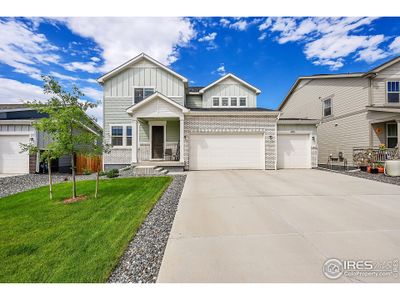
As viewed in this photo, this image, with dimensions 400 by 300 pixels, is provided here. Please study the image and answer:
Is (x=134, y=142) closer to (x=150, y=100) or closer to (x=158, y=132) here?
(x=158, y=132)

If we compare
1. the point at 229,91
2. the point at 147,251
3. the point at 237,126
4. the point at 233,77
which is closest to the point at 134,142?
the point at 237,126

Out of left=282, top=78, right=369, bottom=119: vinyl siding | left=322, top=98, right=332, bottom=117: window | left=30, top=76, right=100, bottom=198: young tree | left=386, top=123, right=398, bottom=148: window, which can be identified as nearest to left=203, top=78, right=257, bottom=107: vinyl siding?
left=282, top=78, right=369, bottom=119: vinyl siding

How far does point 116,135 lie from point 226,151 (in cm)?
766

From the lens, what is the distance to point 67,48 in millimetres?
9258

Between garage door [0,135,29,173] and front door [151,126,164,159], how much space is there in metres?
7.55

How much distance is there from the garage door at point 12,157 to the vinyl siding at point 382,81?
2214cm

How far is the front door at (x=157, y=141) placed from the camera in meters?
13.5

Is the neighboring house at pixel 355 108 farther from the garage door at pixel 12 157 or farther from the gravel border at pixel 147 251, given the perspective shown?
the garage door at pixel 12 157

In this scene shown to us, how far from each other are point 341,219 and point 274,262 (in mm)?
2413

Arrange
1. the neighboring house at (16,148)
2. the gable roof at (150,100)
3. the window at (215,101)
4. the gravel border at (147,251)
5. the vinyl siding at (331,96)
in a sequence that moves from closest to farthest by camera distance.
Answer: the gravel border at (147,251)
the gable roof at (150,100)
the neighboring house at (16,148)
the vinyl siding at (331,96)
the window at (215,101)

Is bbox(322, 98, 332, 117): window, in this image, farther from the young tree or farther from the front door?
the young tree

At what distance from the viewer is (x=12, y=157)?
465 inches

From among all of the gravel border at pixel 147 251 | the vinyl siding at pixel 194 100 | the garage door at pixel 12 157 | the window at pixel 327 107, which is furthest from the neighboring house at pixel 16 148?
the window at pixel 327 107

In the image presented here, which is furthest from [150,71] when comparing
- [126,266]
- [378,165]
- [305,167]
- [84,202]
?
[378,165]
